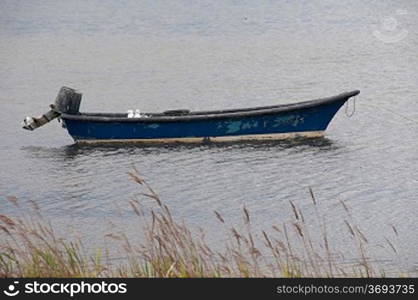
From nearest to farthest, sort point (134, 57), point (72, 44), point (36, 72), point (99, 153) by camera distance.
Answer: point (99, 153)
point (36, 72)
point (134, 57)
point (72, 44)

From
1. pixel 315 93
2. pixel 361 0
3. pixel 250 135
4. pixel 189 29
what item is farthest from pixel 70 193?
pixel 361 0

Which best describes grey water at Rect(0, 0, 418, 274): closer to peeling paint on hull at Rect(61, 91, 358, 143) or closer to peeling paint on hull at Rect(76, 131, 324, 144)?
peeling paint on hull at Rect(76, 131, 324, 144)

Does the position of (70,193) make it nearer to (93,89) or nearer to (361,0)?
(93,89)

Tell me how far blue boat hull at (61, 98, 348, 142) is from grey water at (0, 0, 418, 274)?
316mm

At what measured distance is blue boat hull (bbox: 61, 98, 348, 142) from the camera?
1037 inches

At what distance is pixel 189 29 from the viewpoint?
5309 centimetres

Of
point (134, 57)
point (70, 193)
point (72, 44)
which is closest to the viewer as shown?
point (70, 193)

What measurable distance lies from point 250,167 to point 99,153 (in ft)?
13.9

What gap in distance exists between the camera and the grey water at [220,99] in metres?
20.3
